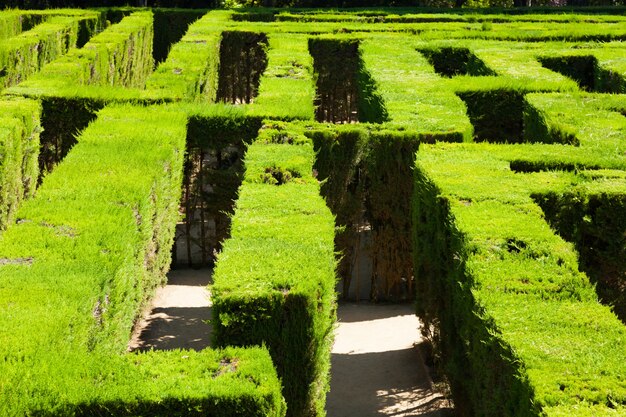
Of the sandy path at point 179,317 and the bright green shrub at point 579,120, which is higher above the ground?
the bright green shrub at point 579,120

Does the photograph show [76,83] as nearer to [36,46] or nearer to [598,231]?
[36,46]

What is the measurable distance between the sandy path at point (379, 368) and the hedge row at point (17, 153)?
5.27 metres

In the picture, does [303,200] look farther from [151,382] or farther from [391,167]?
[151,382]

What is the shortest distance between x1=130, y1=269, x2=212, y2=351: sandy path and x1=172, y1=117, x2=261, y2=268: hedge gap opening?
1.90 feet

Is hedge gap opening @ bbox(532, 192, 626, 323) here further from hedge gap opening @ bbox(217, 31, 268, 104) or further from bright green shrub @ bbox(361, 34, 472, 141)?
hedge gap opening @ bbox(217, 31, 268, 104)

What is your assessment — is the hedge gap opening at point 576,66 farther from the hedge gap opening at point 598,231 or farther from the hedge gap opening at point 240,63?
the hedge gap opening at point 598,231

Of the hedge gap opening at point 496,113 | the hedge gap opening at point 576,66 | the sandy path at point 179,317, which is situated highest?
the hedge gap opening at point 576,66

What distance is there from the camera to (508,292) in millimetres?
9289

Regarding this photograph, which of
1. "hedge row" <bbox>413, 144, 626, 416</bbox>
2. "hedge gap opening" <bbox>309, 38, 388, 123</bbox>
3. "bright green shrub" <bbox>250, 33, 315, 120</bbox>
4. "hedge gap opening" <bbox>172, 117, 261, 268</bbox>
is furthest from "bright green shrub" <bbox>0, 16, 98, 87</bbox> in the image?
"hedge row" <bbox>413, 144, 626, 416</bbox>

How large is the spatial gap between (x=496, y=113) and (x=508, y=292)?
9.63 meters

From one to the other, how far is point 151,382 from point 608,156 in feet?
26.9

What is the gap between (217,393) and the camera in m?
7.59

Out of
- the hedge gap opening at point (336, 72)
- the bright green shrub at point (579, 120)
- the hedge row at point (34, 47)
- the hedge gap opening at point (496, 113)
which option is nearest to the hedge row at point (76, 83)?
the hedge row at point (34, 47)

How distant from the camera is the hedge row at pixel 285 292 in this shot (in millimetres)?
9289
